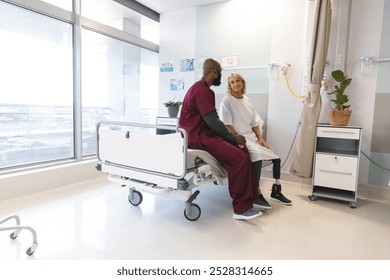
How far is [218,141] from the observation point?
2232mm

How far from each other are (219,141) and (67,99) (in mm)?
2262

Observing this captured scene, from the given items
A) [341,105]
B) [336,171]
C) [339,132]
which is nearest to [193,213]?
[336,171]

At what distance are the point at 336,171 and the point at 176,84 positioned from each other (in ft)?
9.18

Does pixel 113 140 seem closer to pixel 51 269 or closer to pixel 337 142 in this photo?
pixel 51 269

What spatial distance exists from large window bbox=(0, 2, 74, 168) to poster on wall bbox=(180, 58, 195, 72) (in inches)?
67.4

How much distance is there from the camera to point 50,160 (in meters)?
3.17

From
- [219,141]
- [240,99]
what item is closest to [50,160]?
[219,141]

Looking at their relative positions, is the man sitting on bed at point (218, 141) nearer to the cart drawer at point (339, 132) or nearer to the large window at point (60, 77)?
the cart drawer at point (339, 132)

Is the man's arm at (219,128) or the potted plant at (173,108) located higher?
the potted plant at (173,108)

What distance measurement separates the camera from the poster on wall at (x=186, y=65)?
4.17 m

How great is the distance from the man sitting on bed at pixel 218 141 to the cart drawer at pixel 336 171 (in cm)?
91

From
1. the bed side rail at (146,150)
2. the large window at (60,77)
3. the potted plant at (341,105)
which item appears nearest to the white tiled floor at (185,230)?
the bed side rail at (146,150)

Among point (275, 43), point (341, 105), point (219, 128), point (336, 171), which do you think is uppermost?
point (275, 43)

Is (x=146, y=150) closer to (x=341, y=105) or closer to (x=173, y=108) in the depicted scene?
(x=173, y=108)
